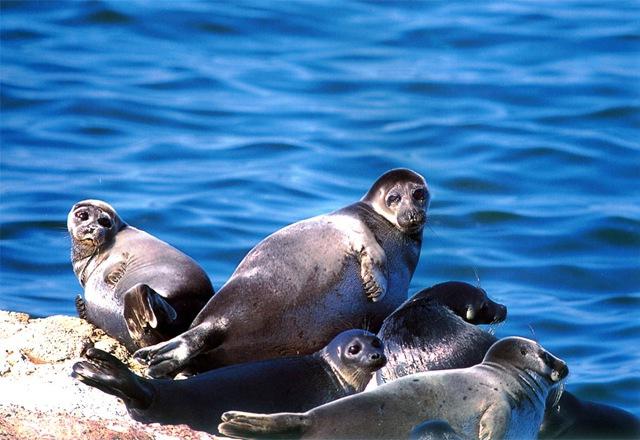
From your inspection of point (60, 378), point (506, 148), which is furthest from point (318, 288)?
point (506, 148)

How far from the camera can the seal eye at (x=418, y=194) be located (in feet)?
28.7

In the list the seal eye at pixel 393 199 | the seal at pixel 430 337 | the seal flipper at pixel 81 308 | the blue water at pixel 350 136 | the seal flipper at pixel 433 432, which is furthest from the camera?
the blue water at pixel 350 136

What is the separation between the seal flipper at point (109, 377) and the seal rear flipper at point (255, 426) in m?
0.68

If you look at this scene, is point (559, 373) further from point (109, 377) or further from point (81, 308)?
point (81, 308)

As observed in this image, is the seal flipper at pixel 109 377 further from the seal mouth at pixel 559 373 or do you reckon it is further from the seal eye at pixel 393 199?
the seal eye at pixel 393 199

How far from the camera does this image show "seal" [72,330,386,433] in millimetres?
6664

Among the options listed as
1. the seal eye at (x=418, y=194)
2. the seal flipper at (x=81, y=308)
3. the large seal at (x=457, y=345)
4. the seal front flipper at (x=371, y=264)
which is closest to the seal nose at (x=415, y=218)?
the seal eye at (x=418, y=194)

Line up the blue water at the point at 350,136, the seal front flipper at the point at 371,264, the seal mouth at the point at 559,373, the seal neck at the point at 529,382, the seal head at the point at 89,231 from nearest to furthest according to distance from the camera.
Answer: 1. the seal neck at the point at 529,382
2. the seal mouth at the point at 559,373
3. the seal front flipper at the point at 371,264
4. the seal head at the point at 89,231
5. the blue water at the point at 350,136

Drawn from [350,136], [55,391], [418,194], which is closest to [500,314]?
[418,194]

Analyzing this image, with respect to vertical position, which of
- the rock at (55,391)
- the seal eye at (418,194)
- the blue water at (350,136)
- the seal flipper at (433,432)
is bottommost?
the blue water at (350,136)

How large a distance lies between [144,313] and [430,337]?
146 centimetres

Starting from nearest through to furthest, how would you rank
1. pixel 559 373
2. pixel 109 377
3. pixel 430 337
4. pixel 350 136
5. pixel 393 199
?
1. pixel 109 377
2. pixel 559 373
3. pixel 430 337
4. pixel 393 199
5. pixel 350 136

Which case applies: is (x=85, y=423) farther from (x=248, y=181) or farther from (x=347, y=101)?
(x=347, y=101)

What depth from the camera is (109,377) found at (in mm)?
6598
